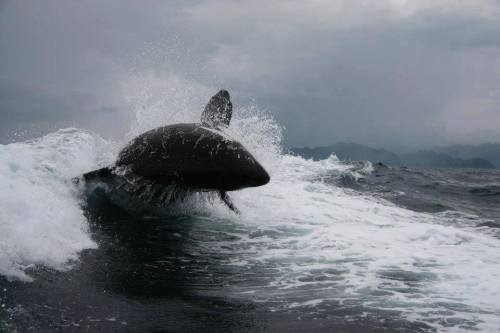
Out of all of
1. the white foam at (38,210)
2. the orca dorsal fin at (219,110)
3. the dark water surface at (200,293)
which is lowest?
the dark water surface at (200,293)

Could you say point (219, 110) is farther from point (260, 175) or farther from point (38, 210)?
point (38, 210)

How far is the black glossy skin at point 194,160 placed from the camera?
11141mm

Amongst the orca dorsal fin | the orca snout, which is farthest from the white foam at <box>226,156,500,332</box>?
the orca dorsal fin

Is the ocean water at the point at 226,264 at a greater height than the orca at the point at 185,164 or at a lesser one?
lesser

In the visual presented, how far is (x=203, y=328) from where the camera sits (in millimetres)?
6219

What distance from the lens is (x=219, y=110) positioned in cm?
1559

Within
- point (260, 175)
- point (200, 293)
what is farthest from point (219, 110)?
point (200, 293)

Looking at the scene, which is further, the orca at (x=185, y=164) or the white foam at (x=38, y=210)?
the orca at (x=185, y=164)

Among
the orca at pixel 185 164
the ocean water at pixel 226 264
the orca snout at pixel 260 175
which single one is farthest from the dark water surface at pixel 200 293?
the orca snout at pixel 260 175

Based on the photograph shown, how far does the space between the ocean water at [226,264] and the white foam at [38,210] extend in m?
0.03

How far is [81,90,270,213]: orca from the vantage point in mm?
11203

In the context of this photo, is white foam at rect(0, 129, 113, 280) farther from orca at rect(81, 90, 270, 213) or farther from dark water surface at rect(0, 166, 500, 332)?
orca at rect(81, 90, 270, 213)

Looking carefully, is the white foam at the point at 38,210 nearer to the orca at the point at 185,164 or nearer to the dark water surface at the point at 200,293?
the dark water surface at the point at 200,293

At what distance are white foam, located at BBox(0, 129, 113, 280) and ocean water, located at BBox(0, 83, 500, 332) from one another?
1.3 inches
